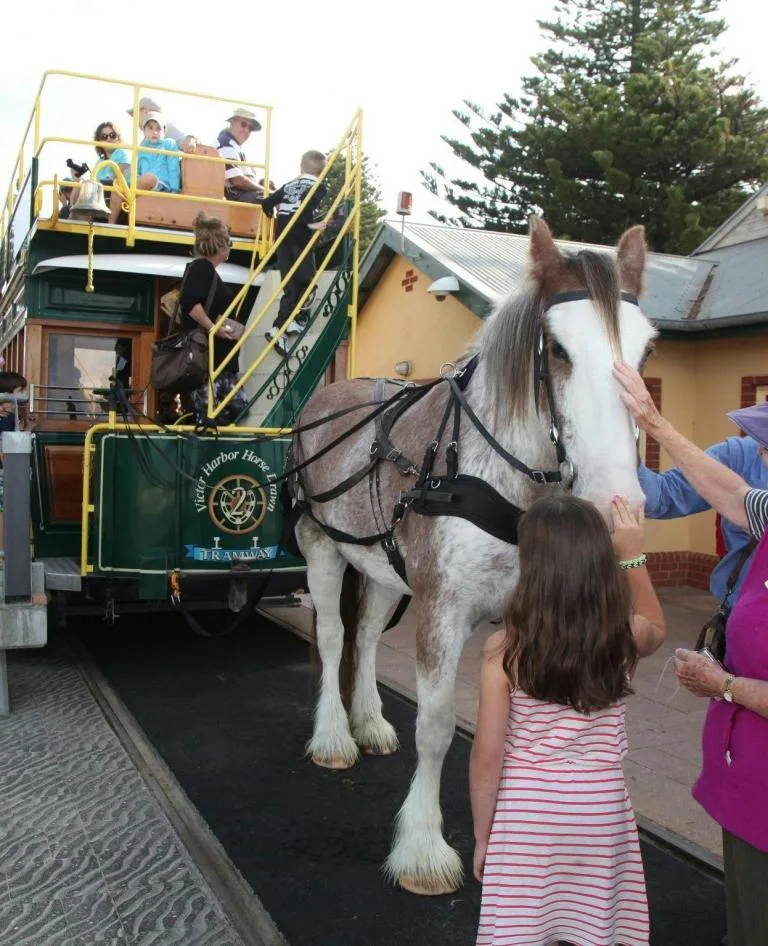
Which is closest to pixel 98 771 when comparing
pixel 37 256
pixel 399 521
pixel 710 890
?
pixel 399 521

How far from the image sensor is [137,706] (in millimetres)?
5543

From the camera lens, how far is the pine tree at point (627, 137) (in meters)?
20.8

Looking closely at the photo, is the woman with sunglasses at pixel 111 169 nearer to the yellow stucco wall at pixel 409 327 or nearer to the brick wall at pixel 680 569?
the yellow stucco wall at pixel 409 327

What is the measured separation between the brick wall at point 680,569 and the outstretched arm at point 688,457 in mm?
7497

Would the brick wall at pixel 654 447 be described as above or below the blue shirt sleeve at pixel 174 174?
below

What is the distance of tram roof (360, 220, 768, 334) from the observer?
891 cm

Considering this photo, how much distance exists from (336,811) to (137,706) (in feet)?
6.71

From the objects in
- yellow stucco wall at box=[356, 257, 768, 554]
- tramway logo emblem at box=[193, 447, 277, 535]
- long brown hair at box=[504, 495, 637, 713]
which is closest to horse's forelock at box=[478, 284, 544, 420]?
long brown hair at box=[504, 495, 637, 713]

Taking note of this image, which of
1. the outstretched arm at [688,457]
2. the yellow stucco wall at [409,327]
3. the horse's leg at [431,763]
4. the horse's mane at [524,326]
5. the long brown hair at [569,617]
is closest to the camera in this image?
the long brown hair at [569,617]

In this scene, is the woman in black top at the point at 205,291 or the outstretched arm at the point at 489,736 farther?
the woman in black top at the point at 205,291

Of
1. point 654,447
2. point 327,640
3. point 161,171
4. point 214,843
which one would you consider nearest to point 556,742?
point 214,843

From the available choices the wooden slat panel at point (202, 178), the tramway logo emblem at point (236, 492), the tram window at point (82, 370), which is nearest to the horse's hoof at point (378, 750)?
the tramway logo emblem at point (236, 492)

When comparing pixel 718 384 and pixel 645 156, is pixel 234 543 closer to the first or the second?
pixel 718 384

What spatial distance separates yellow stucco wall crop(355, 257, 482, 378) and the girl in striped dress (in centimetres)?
824
